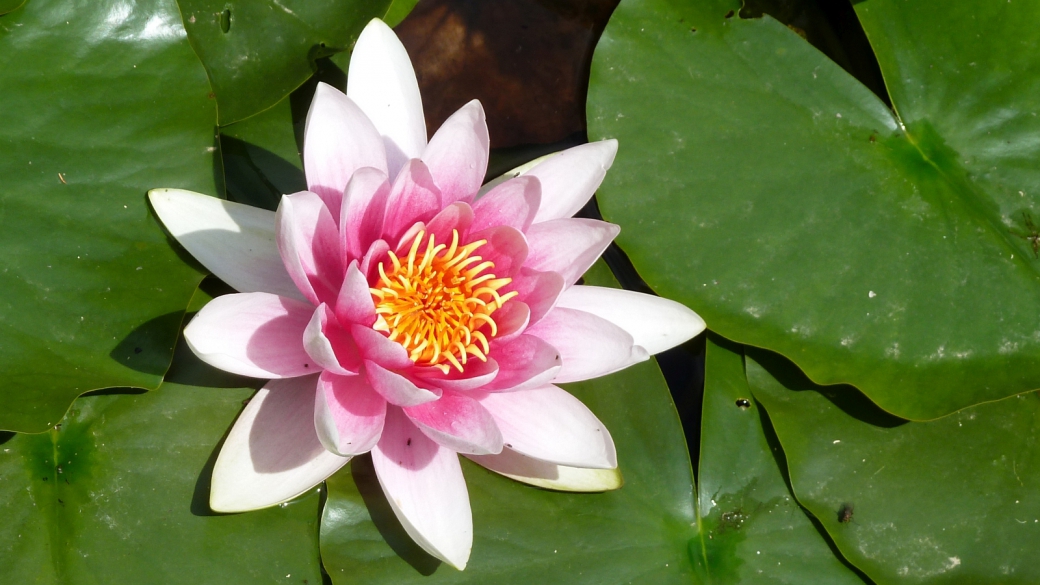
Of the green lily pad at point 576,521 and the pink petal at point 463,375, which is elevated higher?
the pink petal at point 463,375

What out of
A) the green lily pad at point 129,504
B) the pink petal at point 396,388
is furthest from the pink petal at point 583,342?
the green lily pad at point 129,504

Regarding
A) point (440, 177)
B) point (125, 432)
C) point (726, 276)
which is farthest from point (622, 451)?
point (125, 432)

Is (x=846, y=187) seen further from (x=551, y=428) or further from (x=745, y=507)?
(x=551, y=428)

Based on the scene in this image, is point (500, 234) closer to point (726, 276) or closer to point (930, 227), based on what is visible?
point (726, 276)

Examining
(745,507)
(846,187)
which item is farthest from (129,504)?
(846,187)

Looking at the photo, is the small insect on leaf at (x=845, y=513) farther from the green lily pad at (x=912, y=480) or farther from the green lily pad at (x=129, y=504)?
the green lily pad at (x=129, y=504)

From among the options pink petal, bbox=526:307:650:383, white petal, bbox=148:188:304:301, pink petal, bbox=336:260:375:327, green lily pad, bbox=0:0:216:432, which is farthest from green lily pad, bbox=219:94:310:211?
pink petal, bbox=526:307:650:383
